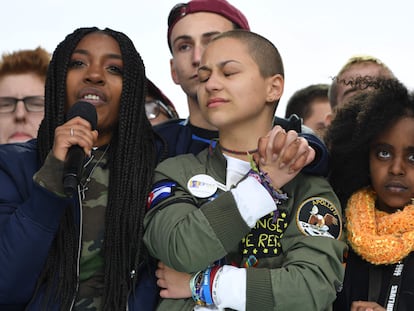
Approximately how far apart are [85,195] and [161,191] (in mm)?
402

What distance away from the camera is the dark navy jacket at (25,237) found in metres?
2.47

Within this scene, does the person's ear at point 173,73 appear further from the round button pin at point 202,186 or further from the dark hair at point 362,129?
the round button pin at point 202,186

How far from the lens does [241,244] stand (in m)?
2.60

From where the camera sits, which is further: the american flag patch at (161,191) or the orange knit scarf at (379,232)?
the orange knit scarf at (379,232)

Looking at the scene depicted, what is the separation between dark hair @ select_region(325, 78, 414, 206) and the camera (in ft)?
9.79

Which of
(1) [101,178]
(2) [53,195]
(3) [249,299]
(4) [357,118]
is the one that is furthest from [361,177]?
(2) [53,195]

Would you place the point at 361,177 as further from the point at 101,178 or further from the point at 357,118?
the point at 101,178

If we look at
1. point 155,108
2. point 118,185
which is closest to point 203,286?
point 118,185

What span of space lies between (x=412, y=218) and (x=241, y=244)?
2.46ft

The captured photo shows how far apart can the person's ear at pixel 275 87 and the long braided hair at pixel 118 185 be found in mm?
590

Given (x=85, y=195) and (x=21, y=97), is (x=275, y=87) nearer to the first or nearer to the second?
(x=85, y=195)

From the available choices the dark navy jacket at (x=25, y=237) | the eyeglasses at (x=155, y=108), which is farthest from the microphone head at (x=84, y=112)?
the eyeglasses at (x=155, y=108)

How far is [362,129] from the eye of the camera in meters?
3.02

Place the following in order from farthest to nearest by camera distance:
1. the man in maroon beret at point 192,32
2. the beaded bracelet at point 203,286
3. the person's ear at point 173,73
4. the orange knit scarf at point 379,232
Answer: the person's ear at point 173,73, the man in maroon beret at point 192,32, the orange knit scarf at point 379,232, the beaded bracelet at point 203,286
